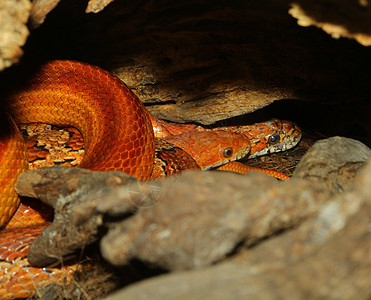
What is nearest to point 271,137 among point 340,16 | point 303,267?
point 340,16

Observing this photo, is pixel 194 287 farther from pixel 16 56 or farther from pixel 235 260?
pixel 16 56

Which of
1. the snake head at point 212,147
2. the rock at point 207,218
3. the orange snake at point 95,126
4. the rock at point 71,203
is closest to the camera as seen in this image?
the rock at point 207,218

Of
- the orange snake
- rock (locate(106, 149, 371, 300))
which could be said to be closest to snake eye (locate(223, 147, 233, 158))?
the orange snake

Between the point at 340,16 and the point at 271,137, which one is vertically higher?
the point at 340,16

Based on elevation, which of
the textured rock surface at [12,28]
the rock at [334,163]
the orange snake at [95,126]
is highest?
the textured rock surface at [12,28]

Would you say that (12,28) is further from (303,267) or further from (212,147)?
(212,147)

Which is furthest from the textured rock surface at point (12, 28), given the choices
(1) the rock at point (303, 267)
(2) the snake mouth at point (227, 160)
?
(2) the snake mouth at point (227, 160)

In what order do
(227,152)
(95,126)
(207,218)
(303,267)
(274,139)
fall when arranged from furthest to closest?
(274,139) → (227,152) → (95,126) → (207,218) → (303,267)

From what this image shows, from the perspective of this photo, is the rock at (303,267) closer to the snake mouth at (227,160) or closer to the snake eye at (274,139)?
the snake mouth at (227,160)

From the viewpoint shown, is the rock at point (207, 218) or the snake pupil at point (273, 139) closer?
the rock at point (207, 218)
